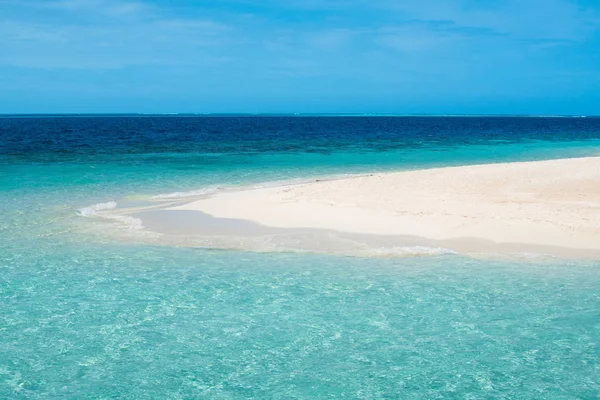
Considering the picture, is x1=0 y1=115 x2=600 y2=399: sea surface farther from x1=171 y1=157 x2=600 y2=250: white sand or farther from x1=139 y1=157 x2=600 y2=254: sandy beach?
x1=171 y1=157 x2=600 y2=250: white sand

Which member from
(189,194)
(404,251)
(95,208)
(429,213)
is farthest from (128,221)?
(429,213)

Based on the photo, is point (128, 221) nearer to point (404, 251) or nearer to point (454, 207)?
point (404, 251)

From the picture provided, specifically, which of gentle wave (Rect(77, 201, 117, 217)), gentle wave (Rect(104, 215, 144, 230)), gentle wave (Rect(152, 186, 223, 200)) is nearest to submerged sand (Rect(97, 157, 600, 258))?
gentle wave (Rect(104, 215, 144, 230))

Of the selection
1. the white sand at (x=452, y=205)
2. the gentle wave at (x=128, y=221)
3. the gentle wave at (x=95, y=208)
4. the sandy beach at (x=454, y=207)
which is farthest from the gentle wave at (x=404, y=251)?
the gentle wave at (x=95, y=208)

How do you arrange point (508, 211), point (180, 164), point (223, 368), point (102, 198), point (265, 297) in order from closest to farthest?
point (223, 368), point (265, 297), point (508, 211), point (102, 198), point (180, 164)

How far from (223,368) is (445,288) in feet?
13.9

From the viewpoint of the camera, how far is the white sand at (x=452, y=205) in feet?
43.0

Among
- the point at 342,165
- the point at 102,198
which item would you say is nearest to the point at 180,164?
the point at 342,165

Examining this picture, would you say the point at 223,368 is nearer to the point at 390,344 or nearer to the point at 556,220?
the point at 390,344

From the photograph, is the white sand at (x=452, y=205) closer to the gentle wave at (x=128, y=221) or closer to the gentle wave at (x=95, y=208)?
the gentle wave at (x=128, y=221)

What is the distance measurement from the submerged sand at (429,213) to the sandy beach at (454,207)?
0.08 ft

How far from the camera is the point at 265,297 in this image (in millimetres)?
9219

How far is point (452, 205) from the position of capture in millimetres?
16172

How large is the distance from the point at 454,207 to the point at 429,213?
1213 millimetres
